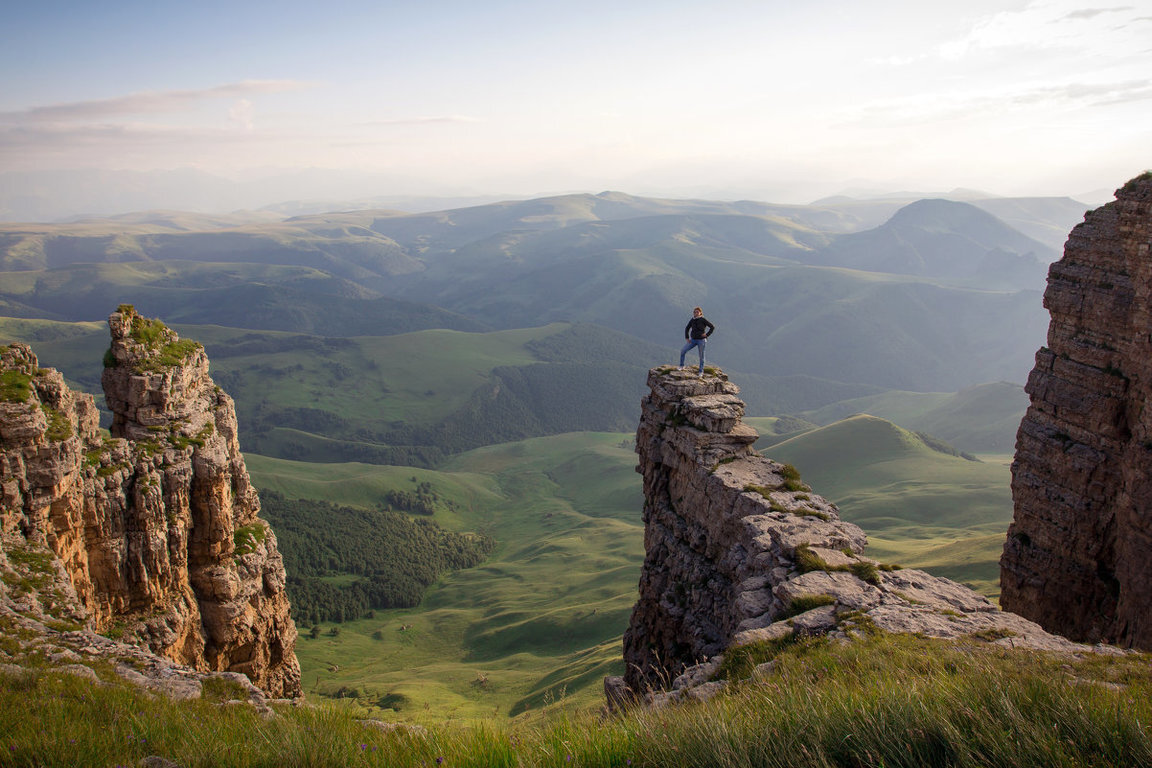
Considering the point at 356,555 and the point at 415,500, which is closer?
the point at 356,555

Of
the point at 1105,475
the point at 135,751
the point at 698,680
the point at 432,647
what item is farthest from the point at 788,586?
the point at 432,647

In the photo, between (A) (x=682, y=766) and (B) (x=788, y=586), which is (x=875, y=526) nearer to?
(B) (x=788, y=586)

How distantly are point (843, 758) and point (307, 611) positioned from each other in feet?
359

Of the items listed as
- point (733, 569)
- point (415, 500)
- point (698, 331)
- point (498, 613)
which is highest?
point (698, 331)

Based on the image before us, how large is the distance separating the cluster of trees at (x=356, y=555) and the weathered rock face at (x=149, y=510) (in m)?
78.4

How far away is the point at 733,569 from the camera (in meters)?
22.3

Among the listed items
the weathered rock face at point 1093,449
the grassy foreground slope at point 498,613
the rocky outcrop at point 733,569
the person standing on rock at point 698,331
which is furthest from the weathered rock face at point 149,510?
the weathered rock face at point 1093,449

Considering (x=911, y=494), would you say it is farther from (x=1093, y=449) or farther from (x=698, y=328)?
(x=698, y=328)

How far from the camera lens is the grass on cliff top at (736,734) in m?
7.17

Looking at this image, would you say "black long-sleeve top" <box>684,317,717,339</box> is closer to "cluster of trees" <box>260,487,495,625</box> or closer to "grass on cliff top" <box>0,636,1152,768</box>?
"grass on cliff top" <box>0,636,1152,768</box>

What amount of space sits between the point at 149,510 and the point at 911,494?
11948 cm

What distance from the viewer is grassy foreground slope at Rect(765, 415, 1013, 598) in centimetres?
6706

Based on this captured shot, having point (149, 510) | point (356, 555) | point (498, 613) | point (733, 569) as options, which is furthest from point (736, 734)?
point (356, 555)

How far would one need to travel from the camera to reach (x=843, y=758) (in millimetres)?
7605
